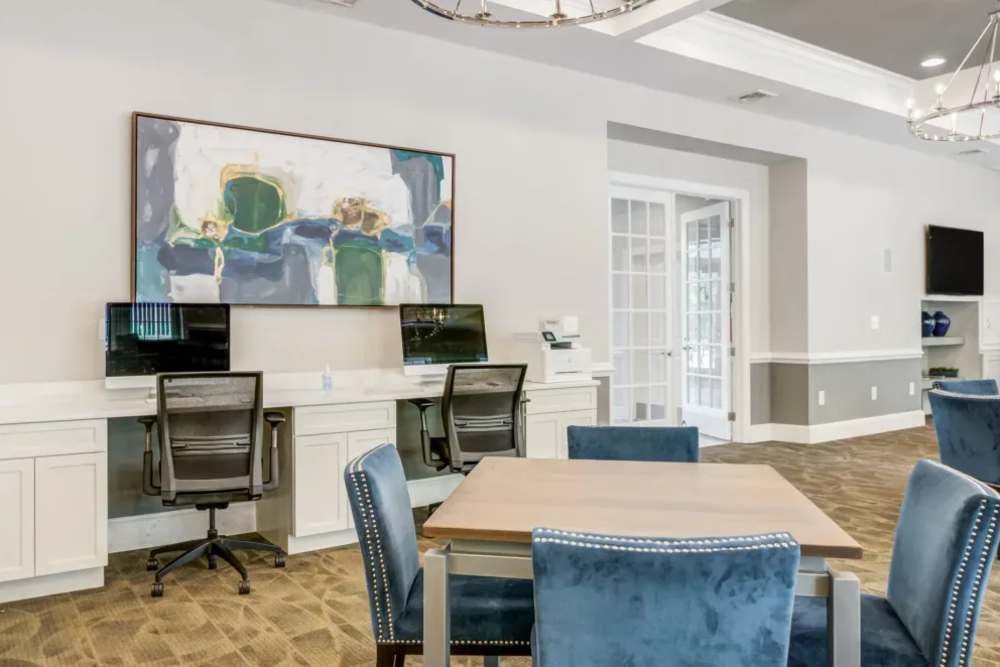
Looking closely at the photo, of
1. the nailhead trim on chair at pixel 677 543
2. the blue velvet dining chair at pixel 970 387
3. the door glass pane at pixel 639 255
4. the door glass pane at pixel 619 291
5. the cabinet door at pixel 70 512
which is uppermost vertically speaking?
the door glass pane at pixel 639 255

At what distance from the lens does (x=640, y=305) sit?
255 inches

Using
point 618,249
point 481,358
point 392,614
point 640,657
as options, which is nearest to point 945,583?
point 640,657

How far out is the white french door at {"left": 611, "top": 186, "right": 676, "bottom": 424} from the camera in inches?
248

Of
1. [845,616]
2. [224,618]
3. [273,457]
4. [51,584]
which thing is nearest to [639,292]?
[273,457]

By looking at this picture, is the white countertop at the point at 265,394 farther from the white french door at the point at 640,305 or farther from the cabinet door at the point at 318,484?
the white french door at the point at 640,305

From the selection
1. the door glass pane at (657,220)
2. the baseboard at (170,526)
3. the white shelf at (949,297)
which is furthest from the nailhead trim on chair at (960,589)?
the white shelf at (949,297)

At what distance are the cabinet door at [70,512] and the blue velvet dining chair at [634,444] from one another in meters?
2.09

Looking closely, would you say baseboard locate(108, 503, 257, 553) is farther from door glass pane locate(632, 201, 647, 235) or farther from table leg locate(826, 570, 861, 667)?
door glass pane locate(632, 201, 647, 235)

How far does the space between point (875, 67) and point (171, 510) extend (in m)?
6.27

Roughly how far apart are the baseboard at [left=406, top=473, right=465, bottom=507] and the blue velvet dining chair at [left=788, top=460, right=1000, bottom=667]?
3109 millimetres

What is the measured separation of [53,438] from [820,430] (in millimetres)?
6338

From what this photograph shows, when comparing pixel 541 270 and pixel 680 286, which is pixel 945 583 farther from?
pixel 680 286

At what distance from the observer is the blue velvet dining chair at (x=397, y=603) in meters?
1.74

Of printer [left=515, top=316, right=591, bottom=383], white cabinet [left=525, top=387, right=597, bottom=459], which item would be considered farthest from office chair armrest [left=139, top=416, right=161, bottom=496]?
printer [left=515, top=316, right=591, bottom=383]
